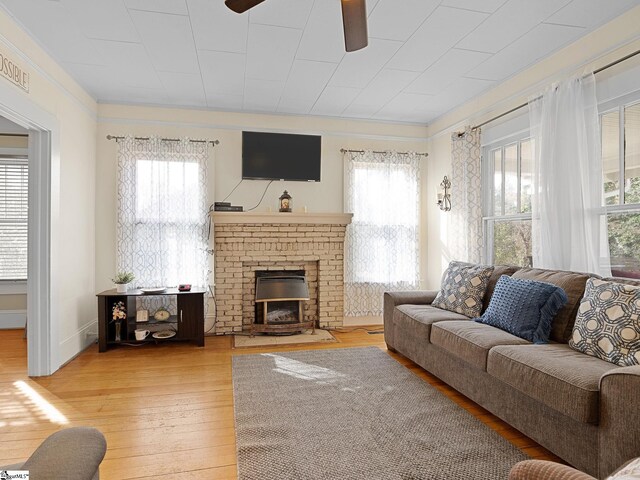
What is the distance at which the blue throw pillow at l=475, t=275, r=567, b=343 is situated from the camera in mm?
2410

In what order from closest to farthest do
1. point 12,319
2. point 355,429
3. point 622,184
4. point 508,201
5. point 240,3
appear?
point 240,3 < point 355,429 < point 622,184 < point 508,201 < point 12,319

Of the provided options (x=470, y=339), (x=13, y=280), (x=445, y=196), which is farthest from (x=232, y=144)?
(x=470, y=339)

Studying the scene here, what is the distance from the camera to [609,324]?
1992 mm

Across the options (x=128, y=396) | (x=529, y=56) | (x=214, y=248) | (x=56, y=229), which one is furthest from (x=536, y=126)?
(x=56, y=229)

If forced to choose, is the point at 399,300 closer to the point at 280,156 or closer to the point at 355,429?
the point at 355,429

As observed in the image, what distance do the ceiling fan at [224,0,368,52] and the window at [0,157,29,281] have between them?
4.46 metres

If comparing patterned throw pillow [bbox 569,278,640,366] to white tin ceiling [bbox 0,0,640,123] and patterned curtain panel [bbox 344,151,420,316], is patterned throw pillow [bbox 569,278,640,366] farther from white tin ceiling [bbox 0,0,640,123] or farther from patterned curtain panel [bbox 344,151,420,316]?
patterned curtain panel [bbox 344,151,420,316]

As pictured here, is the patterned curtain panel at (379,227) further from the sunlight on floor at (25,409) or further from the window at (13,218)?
the window at (13,218)

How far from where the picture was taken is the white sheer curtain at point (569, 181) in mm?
2719

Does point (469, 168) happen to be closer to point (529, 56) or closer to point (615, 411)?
point (529, 56)

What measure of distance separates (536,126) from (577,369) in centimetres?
217

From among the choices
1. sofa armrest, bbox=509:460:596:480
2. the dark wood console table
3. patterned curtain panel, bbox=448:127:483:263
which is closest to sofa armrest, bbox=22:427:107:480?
sofa armrest, bbox=509:460:596:480

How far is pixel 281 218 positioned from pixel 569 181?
2857mm

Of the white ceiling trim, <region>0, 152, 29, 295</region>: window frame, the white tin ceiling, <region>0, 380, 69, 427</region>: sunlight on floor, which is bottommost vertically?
<region>0, 380, 69, 427</region>: sunlight on floor
